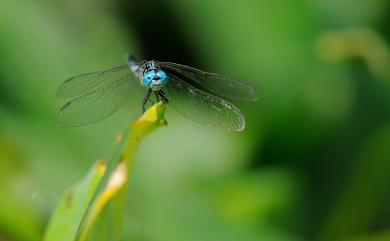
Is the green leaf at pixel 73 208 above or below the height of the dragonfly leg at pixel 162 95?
below

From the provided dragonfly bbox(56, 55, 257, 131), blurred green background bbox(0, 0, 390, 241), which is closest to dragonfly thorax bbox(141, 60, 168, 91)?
dragonfly bbox(56, 55, 257, 131)

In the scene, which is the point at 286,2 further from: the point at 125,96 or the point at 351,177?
the point at 125,96

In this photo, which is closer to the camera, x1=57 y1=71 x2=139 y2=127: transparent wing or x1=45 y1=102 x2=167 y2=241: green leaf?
x1=45 y1=102 x2=167 y2=241: green leaf

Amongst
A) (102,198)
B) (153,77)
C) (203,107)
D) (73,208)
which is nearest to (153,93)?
(153,77)

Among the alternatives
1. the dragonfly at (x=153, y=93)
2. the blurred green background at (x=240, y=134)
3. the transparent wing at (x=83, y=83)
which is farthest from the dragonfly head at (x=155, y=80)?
the blurred green background at (x=240, y=134)

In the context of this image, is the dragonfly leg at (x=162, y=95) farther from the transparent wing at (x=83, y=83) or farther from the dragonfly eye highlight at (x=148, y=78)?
the transparent wing at (x=83, y=83)

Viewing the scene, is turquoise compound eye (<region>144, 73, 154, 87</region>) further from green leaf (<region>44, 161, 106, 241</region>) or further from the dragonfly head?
green leaf (<region>44, 161, 106, 241</region>)
